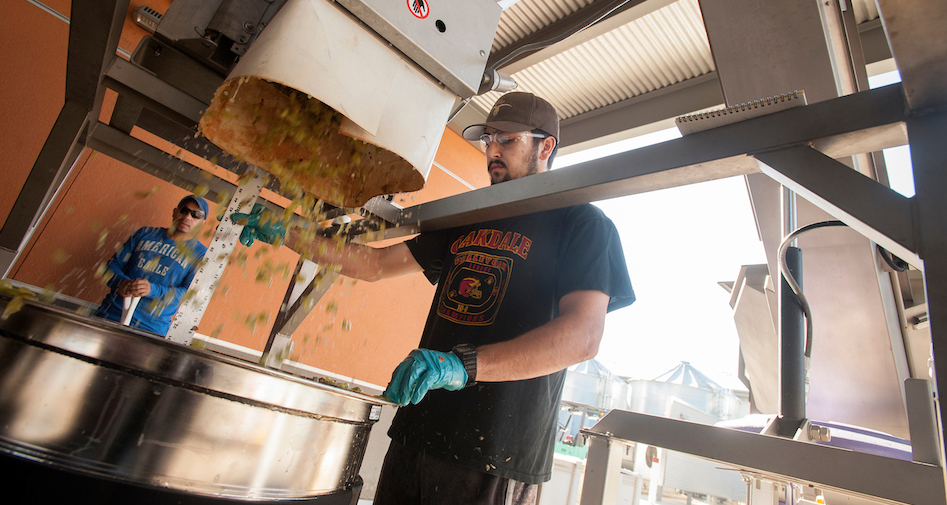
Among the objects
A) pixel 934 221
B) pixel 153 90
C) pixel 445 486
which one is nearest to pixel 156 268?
pixel 153 90

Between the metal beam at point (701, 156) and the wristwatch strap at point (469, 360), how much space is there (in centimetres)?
28

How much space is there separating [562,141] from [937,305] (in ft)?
12.1

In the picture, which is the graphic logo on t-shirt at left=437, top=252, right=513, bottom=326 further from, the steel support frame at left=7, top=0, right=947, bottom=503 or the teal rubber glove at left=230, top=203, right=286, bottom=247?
the teal rubber glove at left=230, top=203, right=286, bottom=247

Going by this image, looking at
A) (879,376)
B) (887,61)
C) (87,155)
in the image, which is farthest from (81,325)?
(887,61)

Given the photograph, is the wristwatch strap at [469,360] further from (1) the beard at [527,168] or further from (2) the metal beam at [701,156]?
(1) the beard at [527,168]

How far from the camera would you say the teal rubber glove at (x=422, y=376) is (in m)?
0.82

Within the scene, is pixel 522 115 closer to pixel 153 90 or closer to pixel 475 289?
A: pixel 475 289

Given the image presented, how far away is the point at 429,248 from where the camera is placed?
1.41 metres

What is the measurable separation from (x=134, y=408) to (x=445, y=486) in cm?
66

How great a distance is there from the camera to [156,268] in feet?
7.42

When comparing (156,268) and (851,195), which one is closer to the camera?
(851,195)

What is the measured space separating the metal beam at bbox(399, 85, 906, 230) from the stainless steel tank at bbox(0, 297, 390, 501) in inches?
20.5

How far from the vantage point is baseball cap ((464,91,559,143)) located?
1.38 metres

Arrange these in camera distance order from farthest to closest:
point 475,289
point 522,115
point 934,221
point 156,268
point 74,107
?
point 156,268
point 522,115
point 475,289
point 74,107
point 934,221
